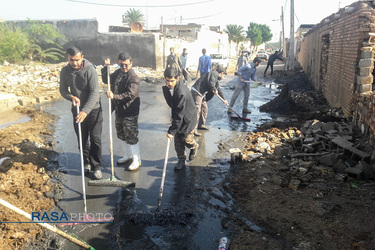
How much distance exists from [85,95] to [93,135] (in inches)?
25.1

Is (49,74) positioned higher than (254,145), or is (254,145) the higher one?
(49,74)

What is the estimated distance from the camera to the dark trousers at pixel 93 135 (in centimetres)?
434

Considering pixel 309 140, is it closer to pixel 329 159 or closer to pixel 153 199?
pixel 329 159

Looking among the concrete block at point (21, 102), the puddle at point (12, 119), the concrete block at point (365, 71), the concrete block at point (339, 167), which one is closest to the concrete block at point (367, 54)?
the concrete block at point (365, 71)

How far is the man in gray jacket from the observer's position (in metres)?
4.05

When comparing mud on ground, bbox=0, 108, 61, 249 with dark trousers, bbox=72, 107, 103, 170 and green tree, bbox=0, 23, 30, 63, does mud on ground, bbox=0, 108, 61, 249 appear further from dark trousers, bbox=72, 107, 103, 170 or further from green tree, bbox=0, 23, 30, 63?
green tree, bbox=0, 23, 30, 63

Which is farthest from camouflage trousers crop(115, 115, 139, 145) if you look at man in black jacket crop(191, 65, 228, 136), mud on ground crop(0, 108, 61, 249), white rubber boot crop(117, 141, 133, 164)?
man in black jacket crop(191, 65, 228, 136)

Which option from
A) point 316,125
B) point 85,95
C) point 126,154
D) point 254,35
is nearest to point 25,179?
point 85,95

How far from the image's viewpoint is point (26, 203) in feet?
11.7

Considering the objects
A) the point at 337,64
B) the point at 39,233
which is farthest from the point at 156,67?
the point at 39,233

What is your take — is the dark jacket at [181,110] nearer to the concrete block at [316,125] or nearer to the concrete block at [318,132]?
the concrete block at [318,132]

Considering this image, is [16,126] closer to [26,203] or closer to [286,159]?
[26,203]

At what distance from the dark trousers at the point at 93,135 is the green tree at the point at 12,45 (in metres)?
15.7

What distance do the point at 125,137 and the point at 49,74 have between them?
11498 millimetres
